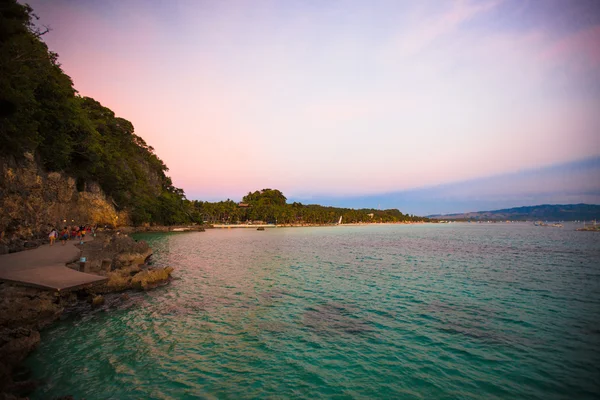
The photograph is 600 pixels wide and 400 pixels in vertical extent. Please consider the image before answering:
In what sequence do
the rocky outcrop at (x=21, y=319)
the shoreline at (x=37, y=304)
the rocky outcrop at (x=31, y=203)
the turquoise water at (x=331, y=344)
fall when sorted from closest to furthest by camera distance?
the rocky outcrop at (x=21, y=319) → the turquoise water at (x=331, y=344) → the shoreline at (x=37, y=304) → the rocky outcrop at (x=31, y=203)

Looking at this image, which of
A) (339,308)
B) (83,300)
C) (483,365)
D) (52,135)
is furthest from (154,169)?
(483,365)

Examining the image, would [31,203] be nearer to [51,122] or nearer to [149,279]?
[51,122]

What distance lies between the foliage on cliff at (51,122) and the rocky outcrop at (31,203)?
1.46m

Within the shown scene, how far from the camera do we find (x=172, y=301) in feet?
49.3

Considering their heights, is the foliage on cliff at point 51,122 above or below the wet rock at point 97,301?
above

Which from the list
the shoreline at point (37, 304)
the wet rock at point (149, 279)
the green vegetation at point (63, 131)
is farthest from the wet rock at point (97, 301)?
the green vegetation at point (63, 131)

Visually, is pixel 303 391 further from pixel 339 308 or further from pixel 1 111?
pixel 1 111

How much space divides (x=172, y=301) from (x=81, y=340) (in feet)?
16.9

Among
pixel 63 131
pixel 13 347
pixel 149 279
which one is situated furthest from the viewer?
pixel 63 131

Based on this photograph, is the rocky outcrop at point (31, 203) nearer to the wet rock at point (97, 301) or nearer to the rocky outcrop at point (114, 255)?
the rocky outcrop at point (114, 255)

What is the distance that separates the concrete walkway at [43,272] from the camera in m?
12.4

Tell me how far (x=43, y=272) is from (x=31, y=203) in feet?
55.3

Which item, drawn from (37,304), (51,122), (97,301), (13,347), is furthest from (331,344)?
(51,122)

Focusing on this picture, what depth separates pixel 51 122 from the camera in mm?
30344
